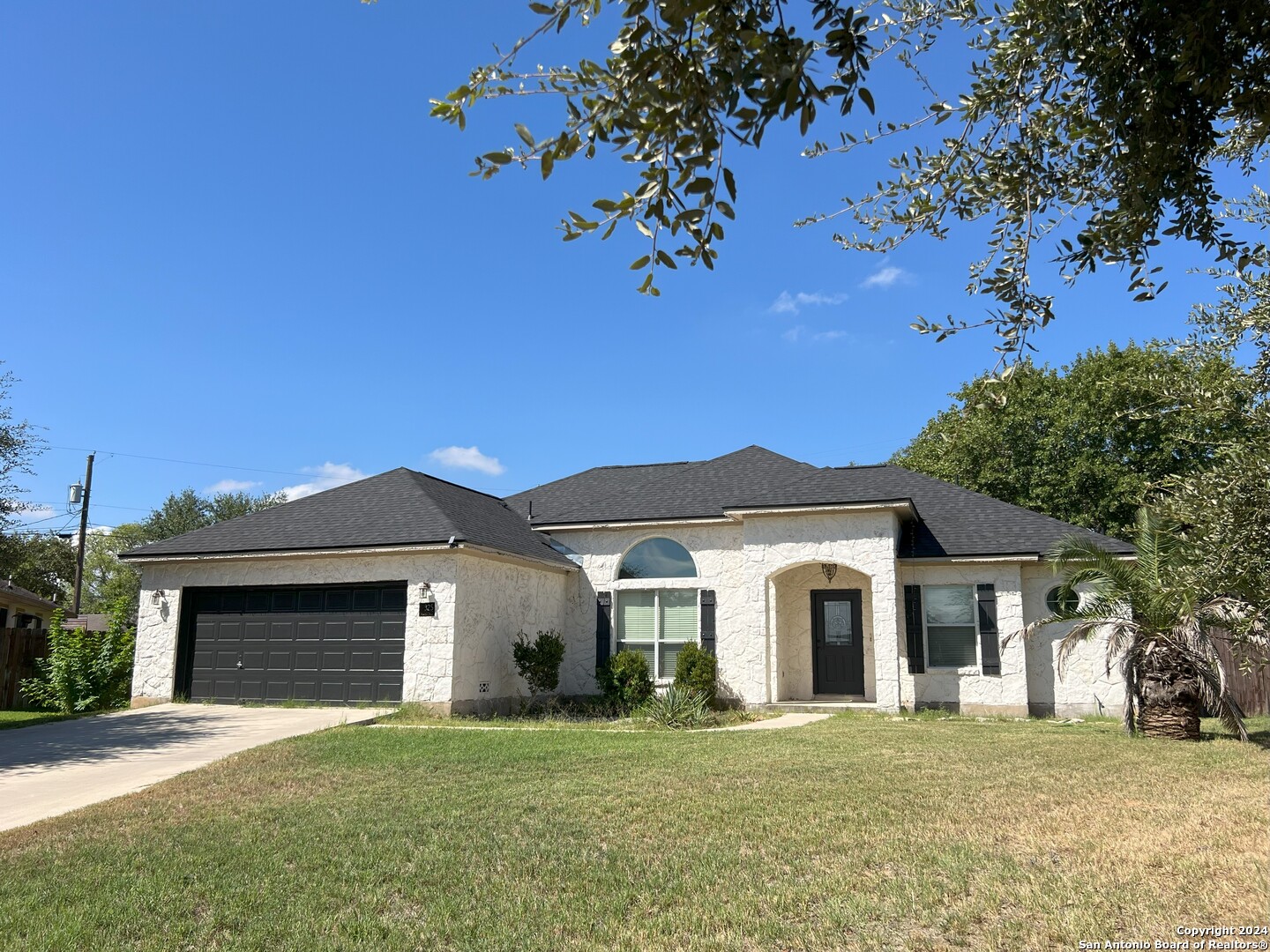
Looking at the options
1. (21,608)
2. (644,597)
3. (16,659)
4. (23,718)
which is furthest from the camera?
(21,608)

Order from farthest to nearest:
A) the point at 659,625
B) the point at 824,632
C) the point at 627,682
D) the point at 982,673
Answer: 1. the point at 824,632
2. the point at 659,625
3. the point at 627,682
4. the point at 982,673

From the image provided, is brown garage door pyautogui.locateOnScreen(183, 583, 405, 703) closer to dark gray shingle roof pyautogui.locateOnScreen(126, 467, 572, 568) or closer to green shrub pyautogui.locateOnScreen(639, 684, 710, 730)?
dark gray shingle roof pyautogui.locateOnScreen(126, 467, 572, 568)

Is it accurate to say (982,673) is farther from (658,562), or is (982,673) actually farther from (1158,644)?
(658,562)

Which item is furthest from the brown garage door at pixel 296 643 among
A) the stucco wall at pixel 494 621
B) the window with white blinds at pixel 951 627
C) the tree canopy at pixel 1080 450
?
the tree canopy at pixel 1080 450

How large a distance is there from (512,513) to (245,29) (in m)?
12.4

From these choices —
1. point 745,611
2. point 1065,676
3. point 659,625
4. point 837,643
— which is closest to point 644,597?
point 659,625

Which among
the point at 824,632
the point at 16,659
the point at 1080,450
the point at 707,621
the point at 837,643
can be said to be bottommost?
the point at 16,659

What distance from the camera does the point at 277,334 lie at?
71.9 feet

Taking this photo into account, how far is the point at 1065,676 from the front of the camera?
16750 millimetres

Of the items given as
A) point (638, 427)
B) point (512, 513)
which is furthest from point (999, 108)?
point (638, 427)

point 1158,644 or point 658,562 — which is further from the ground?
point 658,562

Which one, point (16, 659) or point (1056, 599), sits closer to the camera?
point (1056, 599)

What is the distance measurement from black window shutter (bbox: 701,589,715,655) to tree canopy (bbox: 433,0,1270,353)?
13.6m

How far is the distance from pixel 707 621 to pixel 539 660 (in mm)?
3668
